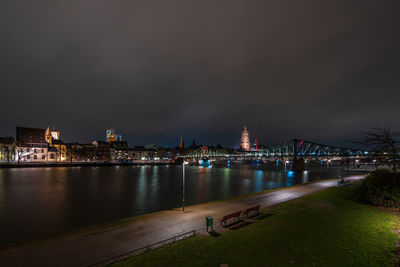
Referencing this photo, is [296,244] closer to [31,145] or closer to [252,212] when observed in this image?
[252,212]

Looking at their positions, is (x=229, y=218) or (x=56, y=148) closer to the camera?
(x=229, y=218)

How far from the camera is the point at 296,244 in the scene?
38.5 ft

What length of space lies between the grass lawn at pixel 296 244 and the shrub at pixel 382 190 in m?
2.28

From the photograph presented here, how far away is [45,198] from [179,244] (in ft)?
119

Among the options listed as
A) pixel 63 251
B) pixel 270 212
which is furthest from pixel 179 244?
pixel 270 212

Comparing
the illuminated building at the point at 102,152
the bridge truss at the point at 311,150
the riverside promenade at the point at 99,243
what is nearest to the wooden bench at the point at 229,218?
the riverside promenade at the point at 99,243

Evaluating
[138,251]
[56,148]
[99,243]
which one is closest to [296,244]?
[138,251]

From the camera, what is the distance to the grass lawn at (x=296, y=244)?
33.0 ft

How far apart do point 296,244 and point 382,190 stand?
45.6 feet

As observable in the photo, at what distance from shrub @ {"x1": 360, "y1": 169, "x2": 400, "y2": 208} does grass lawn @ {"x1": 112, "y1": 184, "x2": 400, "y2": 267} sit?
2279mm

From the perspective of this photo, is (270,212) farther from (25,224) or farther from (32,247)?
(25,224)

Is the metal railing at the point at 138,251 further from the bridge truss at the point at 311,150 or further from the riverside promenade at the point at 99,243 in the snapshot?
the bridge truss at the point at 311,150

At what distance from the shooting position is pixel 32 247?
12.9 meters

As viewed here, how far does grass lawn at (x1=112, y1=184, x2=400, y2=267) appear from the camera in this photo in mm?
10062
